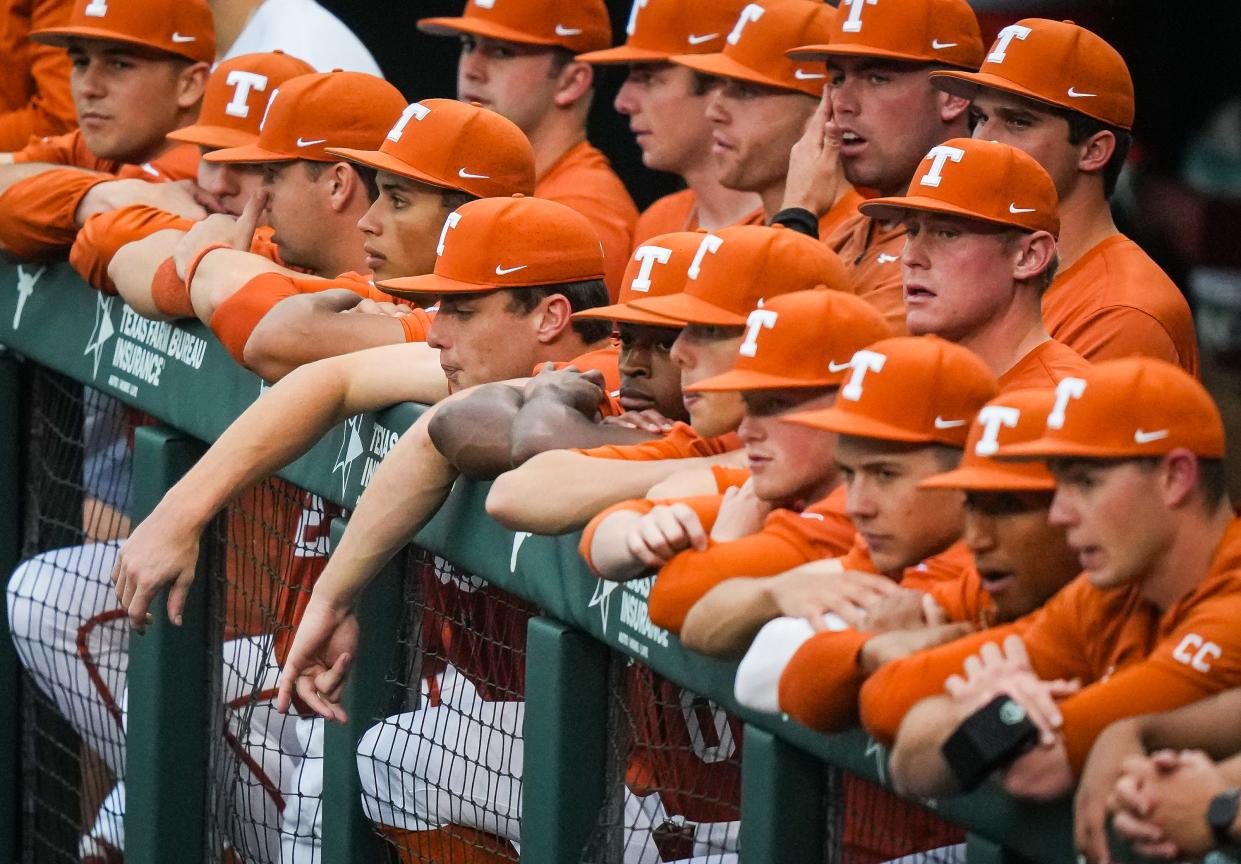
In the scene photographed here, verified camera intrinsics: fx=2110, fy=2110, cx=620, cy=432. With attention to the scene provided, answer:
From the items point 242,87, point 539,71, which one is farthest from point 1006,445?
point 539,71

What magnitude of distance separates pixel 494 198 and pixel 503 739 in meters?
0.88

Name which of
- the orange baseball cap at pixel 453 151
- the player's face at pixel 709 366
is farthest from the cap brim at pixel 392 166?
the player's face at pixel 709 366

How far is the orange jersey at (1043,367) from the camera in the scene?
8.87ft

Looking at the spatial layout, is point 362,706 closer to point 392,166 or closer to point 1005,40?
point 392,166

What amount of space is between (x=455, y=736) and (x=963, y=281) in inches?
42.1

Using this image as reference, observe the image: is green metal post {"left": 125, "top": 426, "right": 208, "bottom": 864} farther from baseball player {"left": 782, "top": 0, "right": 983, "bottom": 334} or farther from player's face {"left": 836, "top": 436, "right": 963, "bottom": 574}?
player's face {"left": 836, "top": 436, "right": 963, "bottom": 574}

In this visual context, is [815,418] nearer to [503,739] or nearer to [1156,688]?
[1156,688]

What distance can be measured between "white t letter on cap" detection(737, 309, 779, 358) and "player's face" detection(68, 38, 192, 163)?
8.71 ft

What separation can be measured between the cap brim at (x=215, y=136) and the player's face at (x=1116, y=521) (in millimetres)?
2659

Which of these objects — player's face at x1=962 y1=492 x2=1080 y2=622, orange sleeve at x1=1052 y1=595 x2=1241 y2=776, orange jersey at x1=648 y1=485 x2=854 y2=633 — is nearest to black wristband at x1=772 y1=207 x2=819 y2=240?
orange jersey at x1=648 y1=485 x2=854 y2=633

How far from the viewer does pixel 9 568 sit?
4.73 metres

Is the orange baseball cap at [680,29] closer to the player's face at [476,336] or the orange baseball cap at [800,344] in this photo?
the player's face at [476,336]

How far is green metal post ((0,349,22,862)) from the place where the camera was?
15.4ft

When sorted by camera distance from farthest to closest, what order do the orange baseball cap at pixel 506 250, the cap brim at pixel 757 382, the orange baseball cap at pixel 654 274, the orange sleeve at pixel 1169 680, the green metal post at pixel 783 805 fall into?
the orange baseball cap at pixel 506 250 < the orange baseball cap at pixel 654 274 < the cap brim at pixel 757 382 < the green metal post at pixel 783 805 < the orange sleeve at pixel 1169 680
